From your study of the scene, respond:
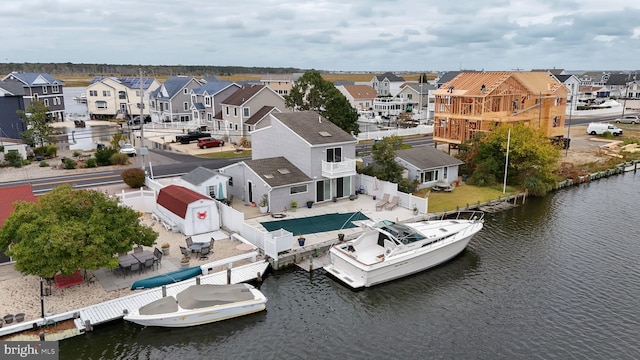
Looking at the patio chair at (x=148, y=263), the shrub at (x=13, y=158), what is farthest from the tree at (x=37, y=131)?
the patio chair at (x=148, y=263)

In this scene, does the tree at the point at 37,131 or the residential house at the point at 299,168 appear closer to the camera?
→ the residential house at the point at 299,168

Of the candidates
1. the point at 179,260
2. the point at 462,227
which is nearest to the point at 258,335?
the point at 179,260

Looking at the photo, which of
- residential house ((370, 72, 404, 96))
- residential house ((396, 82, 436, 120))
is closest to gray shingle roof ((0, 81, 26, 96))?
residential house ((396, 82, 436, 120))

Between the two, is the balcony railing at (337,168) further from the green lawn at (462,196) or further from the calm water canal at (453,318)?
the calm water canal at (453,318)

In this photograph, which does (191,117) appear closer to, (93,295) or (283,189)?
(283,189)

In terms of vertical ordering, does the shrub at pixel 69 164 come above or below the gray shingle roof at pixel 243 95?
below

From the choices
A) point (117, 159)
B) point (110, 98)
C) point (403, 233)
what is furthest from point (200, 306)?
point (110, 98)

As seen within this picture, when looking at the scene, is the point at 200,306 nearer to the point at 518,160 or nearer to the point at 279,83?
the point at 518,160

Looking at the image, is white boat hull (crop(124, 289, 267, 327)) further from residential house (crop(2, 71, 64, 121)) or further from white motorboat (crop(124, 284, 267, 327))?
residential house (crop(2, 71, 64, 121))
